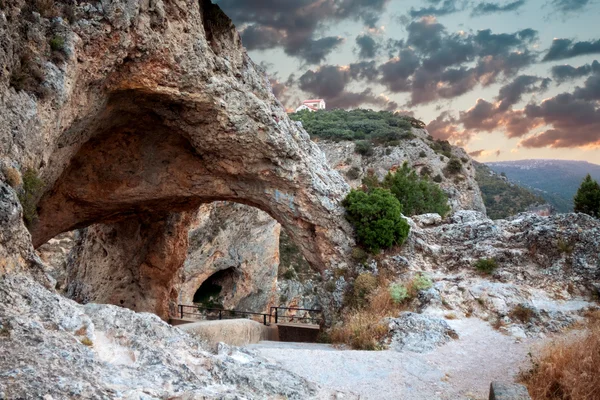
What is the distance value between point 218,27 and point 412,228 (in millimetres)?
8763

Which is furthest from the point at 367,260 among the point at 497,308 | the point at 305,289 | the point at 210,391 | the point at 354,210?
the point at 305,289

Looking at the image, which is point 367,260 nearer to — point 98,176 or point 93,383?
point 98,176

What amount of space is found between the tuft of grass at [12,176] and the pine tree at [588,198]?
1881 cm

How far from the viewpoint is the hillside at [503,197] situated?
197ft

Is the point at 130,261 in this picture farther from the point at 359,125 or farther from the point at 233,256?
the point at 359,125

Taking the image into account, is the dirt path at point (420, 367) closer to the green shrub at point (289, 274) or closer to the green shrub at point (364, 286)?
the green shrub at point (364, 286)

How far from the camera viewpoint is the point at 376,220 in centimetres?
1469

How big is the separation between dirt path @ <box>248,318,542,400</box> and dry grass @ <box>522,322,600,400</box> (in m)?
0.96

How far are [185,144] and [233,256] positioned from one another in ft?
45.5

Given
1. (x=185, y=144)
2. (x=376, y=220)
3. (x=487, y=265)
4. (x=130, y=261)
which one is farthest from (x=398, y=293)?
(x=130, y=261)

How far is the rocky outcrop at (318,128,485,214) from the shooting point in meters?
52.0

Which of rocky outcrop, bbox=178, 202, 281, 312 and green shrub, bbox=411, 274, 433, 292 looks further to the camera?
rocky outcrop, bbox=178, 202, 281, 312

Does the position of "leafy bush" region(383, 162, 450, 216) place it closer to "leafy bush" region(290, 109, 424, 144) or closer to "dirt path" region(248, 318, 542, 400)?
"dirt path" region(248, 318, 542, 400)

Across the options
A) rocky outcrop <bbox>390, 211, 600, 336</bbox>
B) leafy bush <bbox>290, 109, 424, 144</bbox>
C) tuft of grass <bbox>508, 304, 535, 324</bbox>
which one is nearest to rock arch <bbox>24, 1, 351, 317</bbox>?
rocky outcrop <bbox>390, 211, 600, 336</bbox>
